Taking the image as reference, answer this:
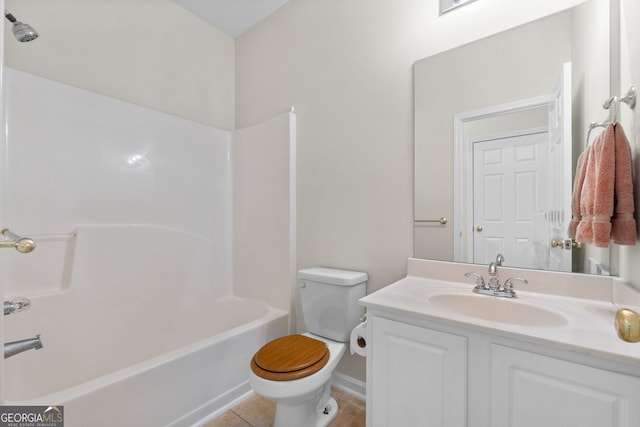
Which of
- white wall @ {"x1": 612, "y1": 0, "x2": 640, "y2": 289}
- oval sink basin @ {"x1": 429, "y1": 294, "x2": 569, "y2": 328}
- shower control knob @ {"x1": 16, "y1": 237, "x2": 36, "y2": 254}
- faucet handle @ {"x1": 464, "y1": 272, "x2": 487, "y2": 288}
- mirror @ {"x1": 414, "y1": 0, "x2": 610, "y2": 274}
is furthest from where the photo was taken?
faucet handle @ {"x1": 464, "y1": 272, "x2": 487, "y2": 288}

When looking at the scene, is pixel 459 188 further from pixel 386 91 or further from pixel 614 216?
pixel 386 91

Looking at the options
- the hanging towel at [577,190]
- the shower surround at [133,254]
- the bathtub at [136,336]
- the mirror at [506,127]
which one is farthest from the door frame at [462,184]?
the bathtub at [136,336]

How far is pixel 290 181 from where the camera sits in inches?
81.3

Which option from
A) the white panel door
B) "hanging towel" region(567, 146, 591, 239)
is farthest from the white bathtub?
"hanging towel" region(567, 146, 591, 239)

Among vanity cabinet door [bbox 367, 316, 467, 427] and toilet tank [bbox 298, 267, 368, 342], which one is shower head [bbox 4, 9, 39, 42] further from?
vanity cabinet door [bbox 367, 316, 467, 427]

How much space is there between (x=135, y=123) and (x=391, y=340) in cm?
206

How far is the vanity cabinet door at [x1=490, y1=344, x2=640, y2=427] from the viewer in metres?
0.73

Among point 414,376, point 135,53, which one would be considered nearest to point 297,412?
point 414,376

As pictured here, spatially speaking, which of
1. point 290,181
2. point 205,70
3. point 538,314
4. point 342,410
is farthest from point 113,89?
point 538,314

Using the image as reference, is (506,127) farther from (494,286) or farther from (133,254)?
(133,254)

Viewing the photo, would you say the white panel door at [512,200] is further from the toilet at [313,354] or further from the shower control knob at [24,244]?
the shower control knob at [24,244]

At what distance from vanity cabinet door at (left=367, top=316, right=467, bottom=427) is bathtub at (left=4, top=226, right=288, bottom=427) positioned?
94cm

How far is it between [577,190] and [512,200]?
23 cm

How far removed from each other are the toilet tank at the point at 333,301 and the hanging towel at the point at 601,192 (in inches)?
40.3
